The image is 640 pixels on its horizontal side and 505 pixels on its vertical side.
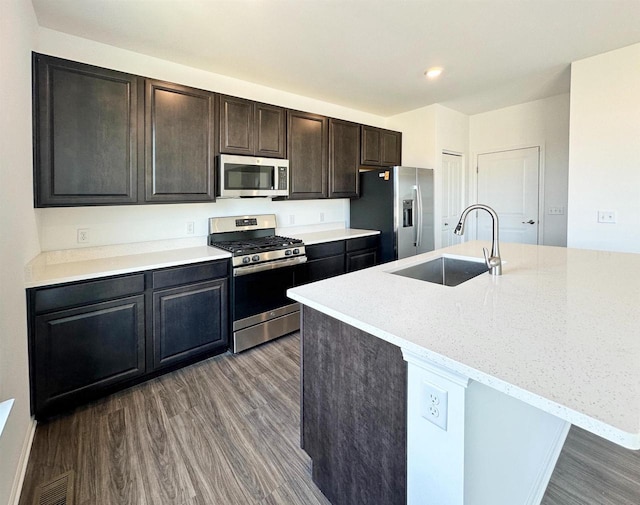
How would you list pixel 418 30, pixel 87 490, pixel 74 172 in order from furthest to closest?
pixel 418 30, pixel 74 172, pixel 87 490

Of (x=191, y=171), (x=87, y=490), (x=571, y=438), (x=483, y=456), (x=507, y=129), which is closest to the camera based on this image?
(x=483, y=456)

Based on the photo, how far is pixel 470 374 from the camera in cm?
81

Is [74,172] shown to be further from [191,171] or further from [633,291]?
[633,291]

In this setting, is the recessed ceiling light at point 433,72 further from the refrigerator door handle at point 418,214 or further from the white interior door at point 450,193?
the white interior door at point 450,193

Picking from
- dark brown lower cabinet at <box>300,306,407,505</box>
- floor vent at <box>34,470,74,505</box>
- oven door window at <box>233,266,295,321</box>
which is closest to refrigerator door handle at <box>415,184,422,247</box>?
oven door window at <box>233,266,295,321</box>

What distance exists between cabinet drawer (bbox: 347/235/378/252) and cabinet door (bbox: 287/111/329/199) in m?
0.64

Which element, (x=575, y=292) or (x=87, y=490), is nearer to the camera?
(x=575, y=292)

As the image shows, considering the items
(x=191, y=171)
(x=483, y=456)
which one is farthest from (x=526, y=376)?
(x=191, y=171)

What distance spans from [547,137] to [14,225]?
211 inches

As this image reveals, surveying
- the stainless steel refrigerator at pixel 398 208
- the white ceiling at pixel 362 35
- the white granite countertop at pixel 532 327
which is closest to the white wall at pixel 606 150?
the white ceiling at pixel 362 35

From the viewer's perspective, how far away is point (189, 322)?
2.55 metres

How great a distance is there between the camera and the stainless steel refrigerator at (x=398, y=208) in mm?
3840

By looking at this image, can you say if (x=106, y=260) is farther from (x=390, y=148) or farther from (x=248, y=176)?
(x=390, y=148)

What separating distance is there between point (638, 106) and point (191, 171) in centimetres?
384
